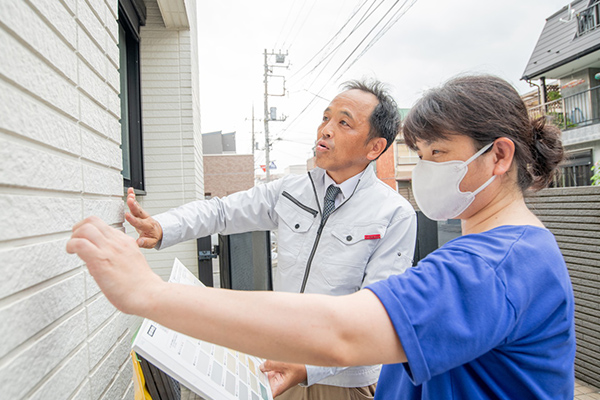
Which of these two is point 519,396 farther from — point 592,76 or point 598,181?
point 592,76

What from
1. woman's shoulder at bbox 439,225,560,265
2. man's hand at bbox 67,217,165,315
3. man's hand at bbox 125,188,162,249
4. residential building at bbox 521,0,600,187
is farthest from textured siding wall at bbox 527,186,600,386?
residential building at bbox 521,0,600,187

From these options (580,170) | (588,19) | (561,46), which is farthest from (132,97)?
(561,46)

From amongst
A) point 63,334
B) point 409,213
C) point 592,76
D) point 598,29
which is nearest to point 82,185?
point 63,334

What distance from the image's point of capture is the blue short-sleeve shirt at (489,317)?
29.4 inches

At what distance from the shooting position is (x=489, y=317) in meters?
0.75

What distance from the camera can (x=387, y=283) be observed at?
805 mm

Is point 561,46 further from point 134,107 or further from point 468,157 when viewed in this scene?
point 468,157

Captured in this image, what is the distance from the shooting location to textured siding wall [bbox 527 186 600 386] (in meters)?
3.46

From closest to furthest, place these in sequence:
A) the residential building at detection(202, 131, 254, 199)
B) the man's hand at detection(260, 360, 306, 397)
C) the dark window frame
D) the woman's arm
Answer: the woman's arm, the man's hand at detection(260, 360, 306, 397), the dark window frame, the residential building at detection(202, 131, 254, 199)

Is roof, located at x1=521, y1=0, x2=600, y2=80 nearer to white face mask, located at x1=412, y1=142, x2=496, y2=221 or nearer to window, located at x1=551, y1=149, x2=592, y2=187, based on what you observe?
window, located at x1=551, y1=149, x2=592, y2=187

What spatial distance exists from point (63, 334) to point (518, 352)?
1.11m

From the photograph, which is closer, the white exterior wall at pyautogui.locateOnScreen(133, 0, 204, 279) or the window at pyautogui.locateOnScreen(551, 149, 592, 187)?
the white exterior wall at pyautogui.locateOnScreen(133, 0, 204, 279)

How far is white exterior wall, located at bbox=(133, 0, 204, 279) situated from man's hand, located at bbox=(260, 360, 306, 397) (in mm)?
3030

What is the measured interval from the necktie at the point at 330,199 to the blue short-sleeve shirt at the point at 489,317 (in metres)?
1.17
